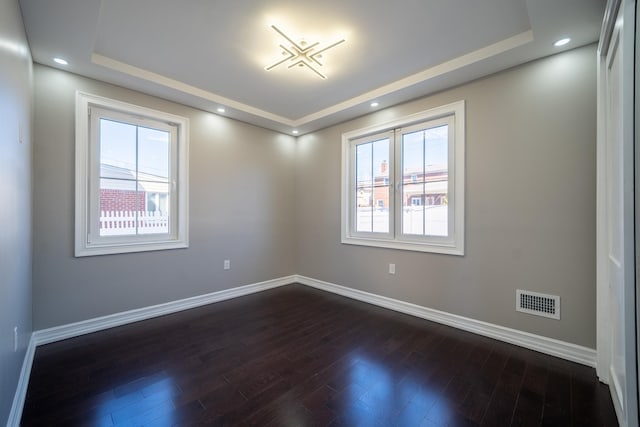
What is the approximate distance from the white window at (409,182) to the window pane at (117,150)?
2.66 m

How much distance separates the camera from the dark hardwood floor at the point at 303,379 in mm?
1564

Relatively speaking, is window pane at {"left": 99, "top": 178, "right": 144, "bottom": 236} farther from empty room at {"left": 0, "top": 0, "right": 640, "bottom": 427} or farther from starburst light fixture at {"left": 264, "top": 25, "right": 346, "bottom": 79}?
starburst light fixture at {"left": 264, "top": 25, "right": 346, "bottom": 79}

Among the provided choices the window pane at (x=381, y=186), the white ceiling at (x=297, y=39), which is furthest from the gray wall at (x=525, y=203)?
the window pane at (x=381, y=186)

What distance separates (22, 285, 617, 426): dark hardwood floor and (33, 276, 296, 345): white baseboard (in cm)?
11

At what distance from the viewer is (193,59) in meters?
2.52

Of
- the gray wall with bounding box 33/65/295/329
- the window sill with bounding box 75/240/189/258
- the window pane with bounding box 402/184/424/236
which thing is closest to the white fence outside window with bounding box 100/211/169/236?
the window sill with bounding box 75/240/189/258

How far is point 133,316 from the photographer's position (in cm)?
291

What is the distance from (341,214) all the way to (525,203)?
7.21ft

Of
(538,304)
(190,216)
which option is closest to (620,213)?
(538,304)

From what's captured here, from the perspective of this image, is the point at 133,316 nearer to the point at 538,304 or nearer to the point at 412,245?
the point at 412,245

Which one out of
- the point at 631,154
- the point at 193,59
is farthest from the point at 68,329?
the point at 631,154

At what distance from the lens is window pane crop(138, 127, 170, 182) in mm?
3088

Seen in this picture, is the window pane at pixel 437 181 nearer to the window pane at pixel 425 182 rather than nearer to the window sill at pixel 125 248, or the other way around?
the window pane at pixel 425 182

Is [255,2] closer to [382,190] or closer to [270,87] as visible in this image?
[270,87]
